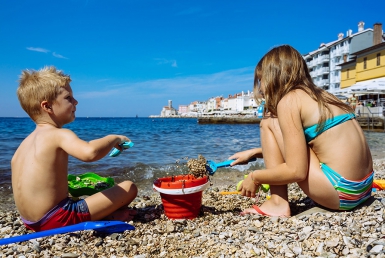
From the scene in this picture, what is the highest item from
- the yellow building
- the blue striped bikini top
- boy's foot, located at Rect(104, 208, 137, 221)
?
the yellow building

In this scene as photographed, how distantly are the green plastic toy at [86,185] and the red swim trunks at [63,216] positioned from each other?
18.1 inches

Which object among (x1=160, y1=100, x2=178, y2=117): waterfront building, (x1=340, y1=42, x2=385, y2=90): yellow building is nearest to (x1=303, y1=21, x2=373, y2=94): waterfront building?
(x1=340, y1=42, x2=385, y2=90): yellow building

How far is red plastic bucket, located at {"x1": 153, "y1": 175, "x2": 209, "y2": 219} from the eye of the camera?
2484mm

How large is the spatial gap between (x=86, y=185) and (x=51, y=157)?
2.45 ft

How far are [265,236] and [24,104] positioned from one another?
6.61 ft

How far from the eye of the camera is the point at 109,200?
2498 millimetres

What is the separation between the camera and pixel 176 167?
672 cm

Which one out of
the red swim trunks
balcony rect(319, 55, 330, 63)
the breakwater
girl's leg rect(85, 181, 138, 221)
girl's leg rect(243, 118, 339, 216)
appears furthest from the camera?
balcony rect(319, 55, 330, 63)

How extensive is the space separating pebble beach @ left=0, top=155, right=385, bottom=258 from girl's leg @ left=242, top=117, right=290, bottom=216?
124 mm

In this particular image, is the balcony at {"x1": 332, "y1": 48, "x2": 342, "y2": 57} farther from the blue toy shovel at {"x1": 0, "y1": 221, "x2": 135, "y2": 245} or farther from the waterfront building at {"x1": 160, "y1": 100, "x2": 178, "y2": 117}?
the waterfront building at {"x1": 160, "y1": 100, "x2": 178, "y2": 117}

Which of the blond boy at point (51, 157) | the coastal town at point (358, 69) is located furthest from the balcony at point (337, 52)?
the blond boy at point (51, 157)

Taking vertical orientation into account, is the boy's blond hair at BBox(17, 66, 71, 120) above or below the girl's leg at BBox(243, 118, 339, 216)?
above

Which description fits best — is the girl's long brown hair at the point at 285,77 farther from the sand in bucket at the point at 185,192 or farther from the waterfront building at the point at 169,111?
the waterfront building at the point at 169,111

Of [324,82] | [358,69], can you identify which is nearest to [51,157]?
[358,69]
